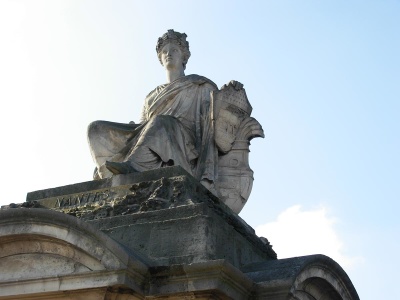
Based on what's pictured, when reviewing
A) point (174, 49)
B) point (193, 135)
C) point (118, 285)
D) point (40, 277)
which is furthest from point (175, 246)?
point (174, 49)

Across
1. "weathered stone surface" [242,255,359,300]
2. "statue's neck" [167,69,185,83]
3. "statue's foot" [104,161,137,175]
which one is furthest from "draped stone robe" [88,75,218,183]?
"weathered stone surface" [242,255,359,300]

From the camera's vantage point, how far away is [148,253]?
6.75m

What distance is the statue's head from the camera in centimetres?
1035

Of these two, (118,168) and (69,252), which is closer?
(69,252)

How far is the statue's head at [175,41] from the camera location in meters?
10.4

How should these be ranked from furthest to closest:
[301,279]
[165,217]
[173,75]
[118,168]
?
[173,75]
[118,168]
[165,217]
[301,279]

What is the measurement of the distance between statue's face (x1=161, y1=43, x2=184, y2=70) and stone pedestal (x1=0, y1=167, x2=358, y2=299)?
289cm

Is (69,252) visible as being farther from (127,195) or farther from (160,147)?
(160,147)

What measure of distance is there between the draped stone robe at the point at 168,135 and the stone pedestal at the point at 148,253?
2.51 ft

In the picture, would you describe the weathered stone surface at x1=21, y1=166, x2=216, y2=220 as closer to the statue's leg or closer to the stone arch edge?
the statue's leg

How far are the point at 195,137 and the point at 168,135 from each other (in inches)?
25.7

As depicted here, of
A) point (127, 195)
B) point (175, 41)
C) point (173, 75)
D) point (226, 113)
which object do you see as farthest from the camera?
point (175, 41)

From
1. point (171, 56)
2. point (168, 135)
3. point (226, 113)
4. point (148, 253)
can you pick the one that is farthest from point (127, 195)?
point (171, 56)

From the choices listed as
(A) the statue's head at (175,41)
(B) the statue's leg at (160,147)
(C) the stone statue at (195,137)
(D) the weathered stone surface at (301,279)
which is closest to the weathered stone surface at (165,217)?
(D) the weathered stone surface at (301,279)
